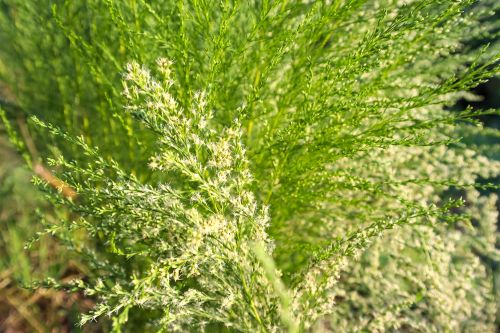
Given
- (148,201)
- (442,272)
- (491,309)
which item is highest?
(148,201)

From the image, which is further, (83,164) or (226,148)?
(83,164)

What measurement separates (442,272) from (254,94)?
787 mm

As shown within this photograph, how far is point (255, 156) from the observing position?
3.66ft

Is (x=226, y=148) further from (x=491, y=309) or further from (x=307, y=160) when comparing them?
(x=491, y=309)

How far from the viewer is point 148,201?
2.39ft

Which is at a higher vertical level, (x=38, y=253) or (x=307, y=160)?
(x=307, y=160)

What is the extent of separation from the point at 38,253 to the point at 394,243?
165 centimetres

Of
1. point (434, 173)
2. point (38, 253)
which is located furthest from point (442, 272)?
point (38, 253)

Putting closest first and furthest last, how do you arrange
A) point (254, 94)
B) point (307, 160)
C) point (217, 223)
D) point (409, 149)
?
point (217, 223) → point (254, 94) → point (307, 160) → point (409, 149)

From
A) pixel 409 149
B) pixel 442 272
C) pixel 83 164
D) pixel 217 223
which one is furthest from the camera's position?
pixel 83 164

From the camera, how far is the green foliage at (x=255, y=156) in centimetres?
74

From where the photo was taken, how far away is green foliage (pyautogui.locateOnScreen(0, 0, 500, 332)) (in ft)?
2.42

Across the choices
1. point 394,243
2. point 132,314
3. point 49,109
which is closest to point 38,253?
point 49,109

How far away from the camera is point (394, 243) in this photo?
4.50 feet
